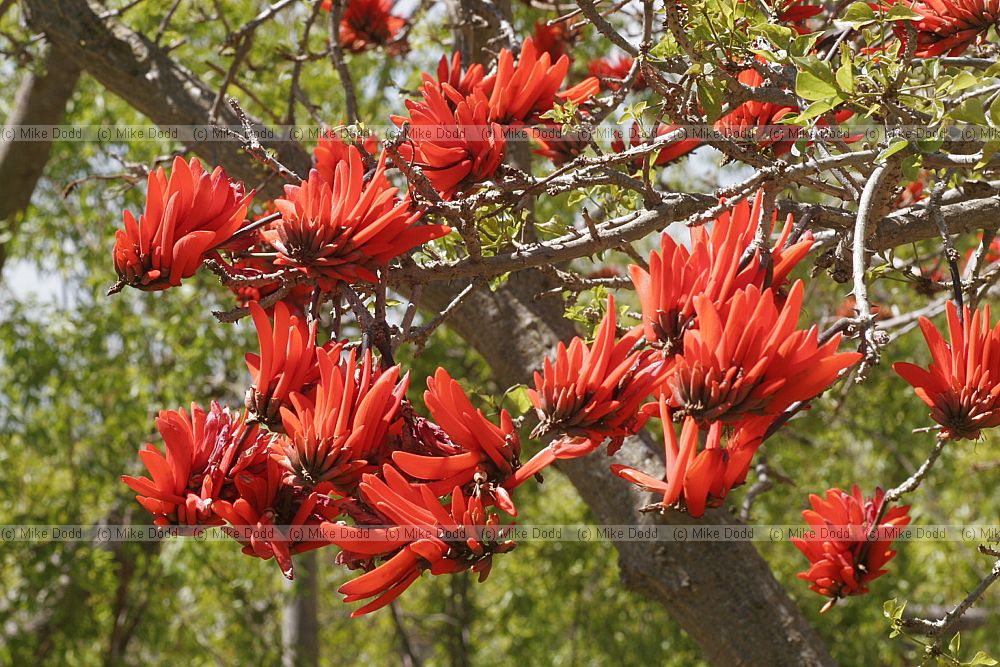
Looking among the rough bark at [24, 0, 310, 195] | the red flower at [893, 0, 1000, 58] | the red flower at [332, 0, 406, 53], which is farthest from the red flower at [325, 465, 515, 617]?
the red flower at [332, 0, 406, 53]

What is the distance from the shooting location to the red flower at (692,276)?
0.72 m

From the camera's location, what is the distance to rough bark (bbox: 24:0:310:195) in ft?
6.93

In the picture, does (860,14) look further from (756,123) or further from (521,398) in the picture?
(521,398)

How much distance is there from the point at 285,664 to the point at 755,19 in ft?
13.3

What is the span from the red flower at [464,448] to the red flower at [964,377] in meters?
0.34

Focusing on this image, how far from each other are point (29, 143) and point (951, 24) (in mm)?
3128

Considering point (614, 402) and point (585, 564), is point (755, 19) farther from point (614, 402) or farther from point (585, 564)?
point (585, 564)

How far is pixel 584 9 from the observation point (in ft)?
3.57

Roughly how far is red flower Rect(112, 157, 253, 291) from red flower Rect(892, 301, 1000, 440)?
588 mm

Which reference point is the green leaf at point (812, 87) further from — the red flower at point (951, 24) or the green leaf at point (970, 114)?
the red flower at point (951, 24)

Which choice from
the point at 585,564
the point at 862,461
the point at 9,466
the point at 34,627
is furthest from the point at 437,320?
the point at 862,461

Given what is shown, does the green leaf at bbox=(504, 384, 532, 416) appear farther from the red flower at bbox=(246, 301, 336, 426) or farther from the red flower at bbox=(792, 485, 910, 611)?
the red flower at bbox=(246, 301, 336, 426)

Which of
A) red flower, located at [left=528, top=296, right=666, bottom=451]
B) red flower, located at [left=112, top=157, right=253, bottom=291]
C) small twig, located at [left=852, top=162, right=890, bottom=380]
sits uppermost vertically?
red flower, located at [left=112, top=157, right=253, bottom=291]

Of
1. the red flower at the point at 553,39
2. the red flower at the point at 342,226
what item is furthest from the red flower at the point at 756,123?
the red flower at the point at 553,39
